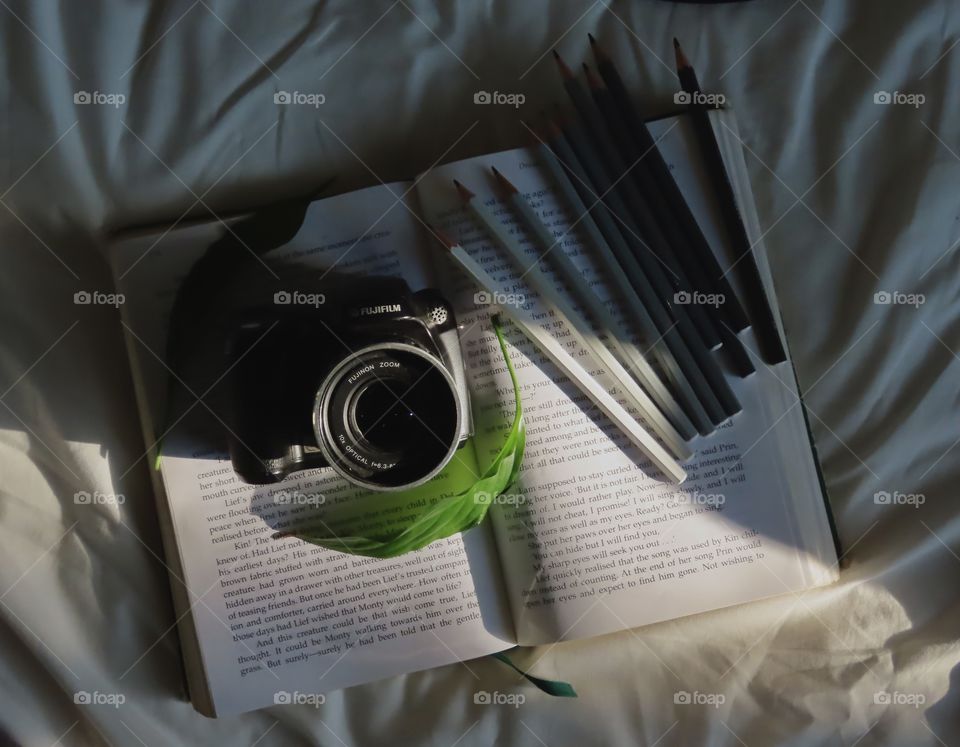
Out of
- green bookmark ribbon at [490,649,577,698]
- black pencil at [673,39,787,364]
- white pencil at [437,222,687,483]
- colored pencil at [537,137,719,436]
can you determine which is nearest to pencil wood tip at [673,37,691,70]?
black pencil at [673,39,787,364]

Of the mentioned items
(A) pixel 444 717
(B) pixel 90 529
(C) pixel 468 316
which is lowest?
(A) pixel 444 717

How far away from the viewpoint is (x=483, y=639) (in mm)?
642

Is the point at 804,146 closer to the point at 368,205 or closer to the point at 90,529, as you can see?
the point at 368,205

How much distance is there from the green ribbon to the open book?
10 millimetres

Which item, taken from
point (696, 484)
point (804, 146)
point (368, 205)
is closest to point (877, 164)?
point (804, 146)

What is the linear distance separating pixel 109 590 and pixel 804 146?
2.23ft

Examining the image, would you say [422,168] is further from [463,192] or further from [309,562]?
[309,562]

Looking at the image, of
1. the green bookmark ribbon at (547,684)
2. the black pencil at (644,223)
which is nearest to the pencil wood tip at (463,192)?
the black pencil at (644,223)

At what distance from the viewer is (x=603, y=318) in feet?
2.04

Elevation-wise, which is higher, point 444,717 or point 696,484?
point 696,484

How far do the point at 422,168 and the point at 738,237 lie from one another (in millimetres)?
263

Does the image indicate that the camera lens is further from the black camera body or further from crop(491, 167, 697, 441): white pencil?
crop(491, 167, 697, 441): white pencil

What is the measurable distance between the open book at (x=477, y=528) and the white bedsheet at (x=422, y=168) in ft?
0.10

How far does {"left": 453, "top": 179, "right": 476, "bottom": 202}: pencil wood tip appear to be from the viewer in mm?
614
